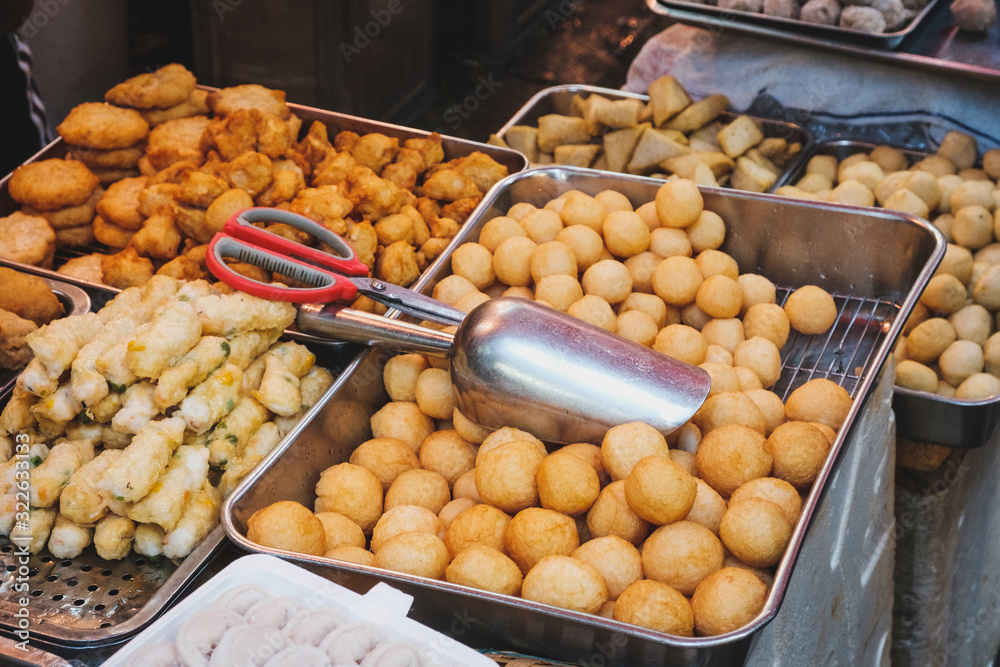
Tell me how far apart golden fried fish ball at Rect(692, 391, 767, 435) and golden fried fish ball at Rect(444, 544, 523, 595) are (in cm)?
57

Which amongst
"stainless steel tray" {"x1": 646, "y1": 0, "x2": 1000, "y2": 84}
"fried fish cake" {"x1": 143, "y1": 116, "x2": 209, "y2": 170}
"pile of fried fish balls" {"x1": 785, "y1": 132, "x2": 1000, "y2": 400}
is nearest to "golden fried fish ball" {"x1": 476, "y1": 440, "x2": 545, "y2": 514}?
"pile of fried fish balls" {"x1": 785, "y1": 132, "x2": 1000, "y2": 400}

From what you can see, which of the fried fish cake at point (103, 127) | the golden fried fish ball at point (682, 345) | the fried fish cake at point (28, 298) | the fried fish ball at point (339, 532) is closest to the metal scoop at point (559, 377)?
the golden fried fish ball at point (682, 345)

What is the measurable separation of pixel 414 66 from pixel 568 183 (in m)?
2.41

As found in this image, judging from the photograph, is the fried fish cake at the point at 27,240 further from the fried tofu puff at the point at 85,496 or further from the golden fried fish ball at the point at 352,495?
the golden fried fish ball at the point at 352,495

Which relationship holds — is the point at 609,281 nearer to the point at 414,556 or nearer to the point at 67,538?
the point at 414,556

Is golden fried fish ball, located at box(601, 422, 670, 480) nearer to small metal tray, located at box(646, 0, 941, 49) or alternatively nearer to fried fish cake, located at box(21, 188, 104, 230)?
fried fish cake, located at box(21, 188, 104, 230)

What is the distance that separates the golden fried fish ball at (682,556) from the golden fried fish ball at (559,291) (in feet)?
2.40

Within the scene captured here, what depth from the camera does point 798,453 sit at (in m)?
1.71

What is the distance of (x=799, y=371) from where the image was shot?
2219 millimetres

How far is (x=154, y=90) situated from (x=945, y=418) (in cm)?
248

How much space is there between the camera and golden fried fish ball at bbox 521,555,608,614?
1431mm

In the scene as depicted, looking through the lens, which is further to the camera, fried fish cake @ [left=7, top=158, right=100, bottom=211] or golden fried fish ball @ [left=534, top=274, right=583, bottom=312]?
fried fish cake @ [left=7, top=158, right=100, bottom=211]

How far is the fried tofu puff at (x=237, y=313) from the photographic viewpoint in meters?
1.86

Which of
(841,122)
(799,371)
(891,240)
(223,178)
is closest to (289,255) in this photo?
(223,178)
